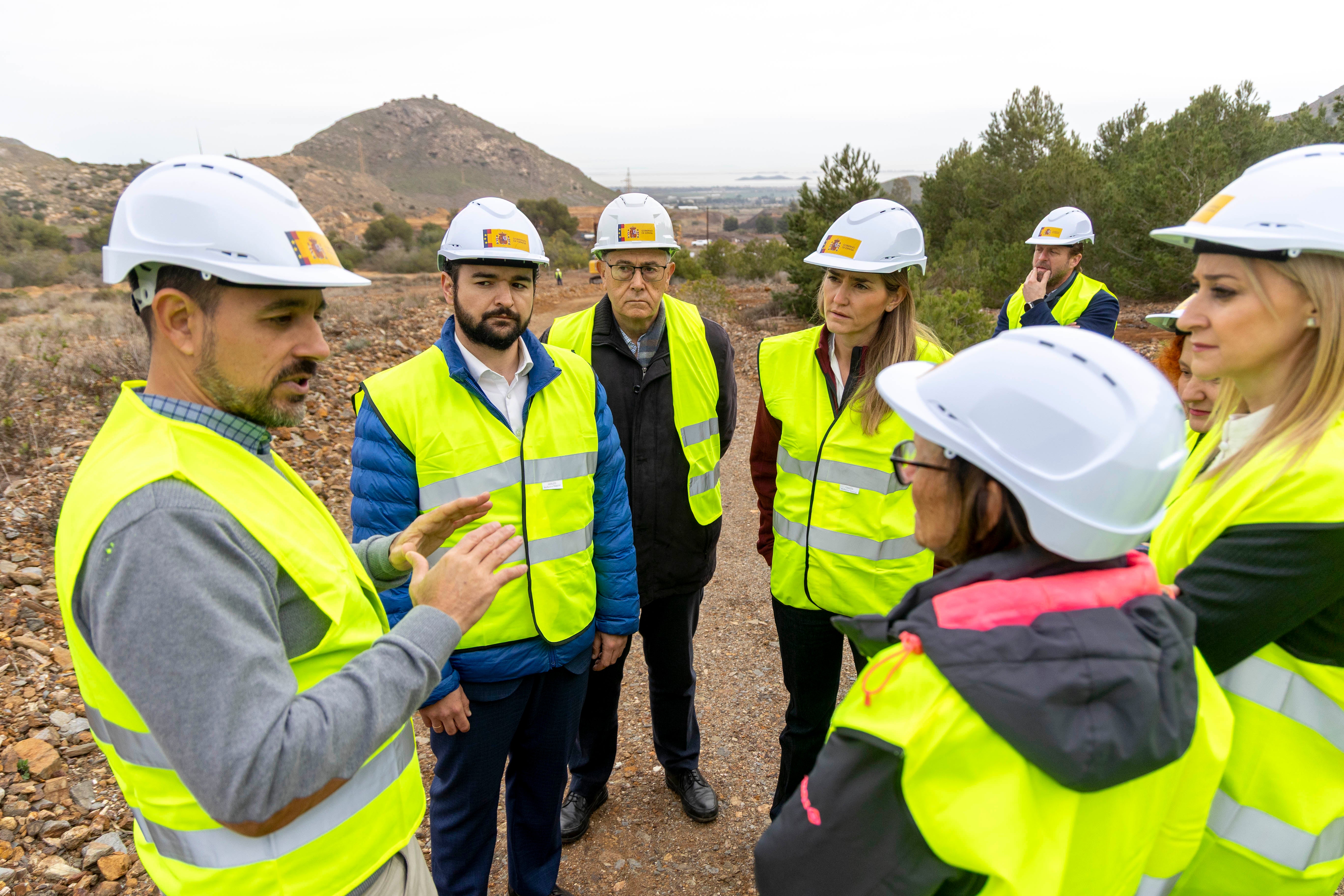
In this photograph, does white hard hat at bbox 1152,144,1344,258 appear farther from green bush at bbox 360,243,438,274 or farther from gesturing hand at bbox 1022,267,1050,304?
green bush at bbox 360,243,438,274

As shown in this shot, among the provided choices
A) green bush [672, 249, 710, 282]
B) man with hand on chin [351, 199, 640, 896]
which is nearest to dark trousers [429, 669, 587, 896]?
man with hand on chin [351, 199, 640, 896]

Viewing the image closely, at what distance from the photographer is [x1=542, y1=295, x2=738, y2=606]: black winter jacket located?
317 centimetres

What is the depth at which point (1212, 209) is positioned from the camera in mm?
1609

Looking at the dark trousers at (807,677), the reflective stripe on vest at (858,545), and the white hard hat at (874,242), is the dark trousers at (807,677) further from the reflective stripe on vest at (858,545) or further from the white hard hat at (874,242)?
the white hard hat at (874,242)

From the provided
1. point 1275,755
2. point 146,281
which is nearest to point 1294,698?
point 1275,755

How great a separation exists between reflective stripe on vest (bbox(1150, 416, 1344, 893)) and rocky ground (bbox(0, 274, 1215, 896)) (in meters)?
1.96

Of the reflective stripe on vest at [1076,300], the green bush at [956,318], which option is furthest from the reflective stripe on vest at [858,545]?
the green bush at [956,318]

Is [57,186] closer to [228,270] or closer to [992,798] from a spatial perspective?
[228,270]

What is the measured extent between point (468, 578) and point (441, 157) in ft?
302

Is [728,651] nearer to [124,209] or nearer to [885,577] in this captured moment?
[885,577]

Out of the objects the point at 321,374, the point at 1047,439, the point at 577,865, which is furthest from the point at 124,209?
the point at 321,374

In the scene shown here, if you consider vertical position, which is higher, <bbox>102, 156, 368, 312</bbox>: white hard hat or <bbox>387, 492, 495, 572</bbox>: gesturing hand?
<bbox>102, 156, 368, 312</bbox>: white hard hat

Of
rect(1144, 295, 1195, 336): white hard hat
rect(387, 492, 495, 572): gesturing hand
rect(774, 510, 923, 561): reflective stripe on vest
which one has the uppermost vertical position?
rect(1144, 295, 1195, 336): white hard hat

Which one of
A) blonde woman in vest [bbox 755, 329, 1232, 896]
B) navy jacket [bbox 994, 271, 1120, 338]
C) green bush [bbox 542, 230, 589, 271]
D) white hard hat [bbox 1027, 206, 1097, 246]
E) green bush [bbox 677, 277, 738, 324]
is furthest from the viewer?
green bush [bbox 542, 230, 589, 271]
